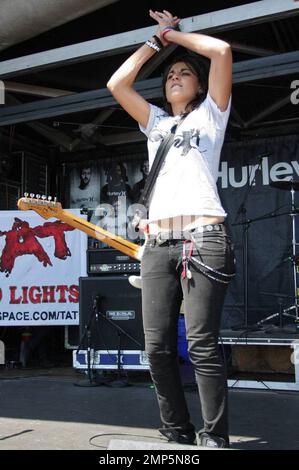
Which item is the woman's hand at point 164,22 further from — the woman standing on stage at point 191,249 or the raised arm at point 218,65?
the raised arm at point 218,65

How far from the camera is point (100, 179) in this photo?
21.5 feet

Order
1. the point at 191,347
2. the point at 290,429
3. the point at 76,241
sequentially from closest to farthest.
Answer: the point at 191,347 → the point at 290,429 → the point at 76,241

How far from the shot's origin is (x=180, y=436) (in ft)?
6.98

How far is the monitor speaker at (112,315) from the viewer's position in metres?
4.47

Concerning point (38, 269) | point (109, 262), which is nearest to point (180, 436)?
point (109, 262)

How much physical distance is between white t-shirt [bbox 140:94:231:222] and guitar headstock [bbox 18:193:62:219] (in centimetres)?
144

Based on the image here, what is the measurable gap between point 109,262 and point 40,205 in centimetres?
144

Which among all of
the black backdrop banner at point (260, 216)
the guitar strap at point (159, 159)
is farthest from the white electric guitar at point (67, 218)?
the black backdrop banner at point (260, 216)

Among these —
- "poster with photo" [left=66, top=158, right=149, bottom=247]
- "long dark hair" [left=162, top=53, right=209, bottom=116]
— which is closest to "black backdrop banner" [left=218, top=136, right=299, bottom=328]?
"poster with photo" [left=66, top=158, right=149, bottom=247]

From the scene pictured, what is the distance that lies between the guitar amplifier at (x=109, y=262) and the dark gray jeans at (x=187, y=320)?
2.52m

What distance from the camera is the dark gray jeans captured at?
1.99 metres

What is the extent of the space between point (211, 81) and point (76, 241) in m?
3.64
